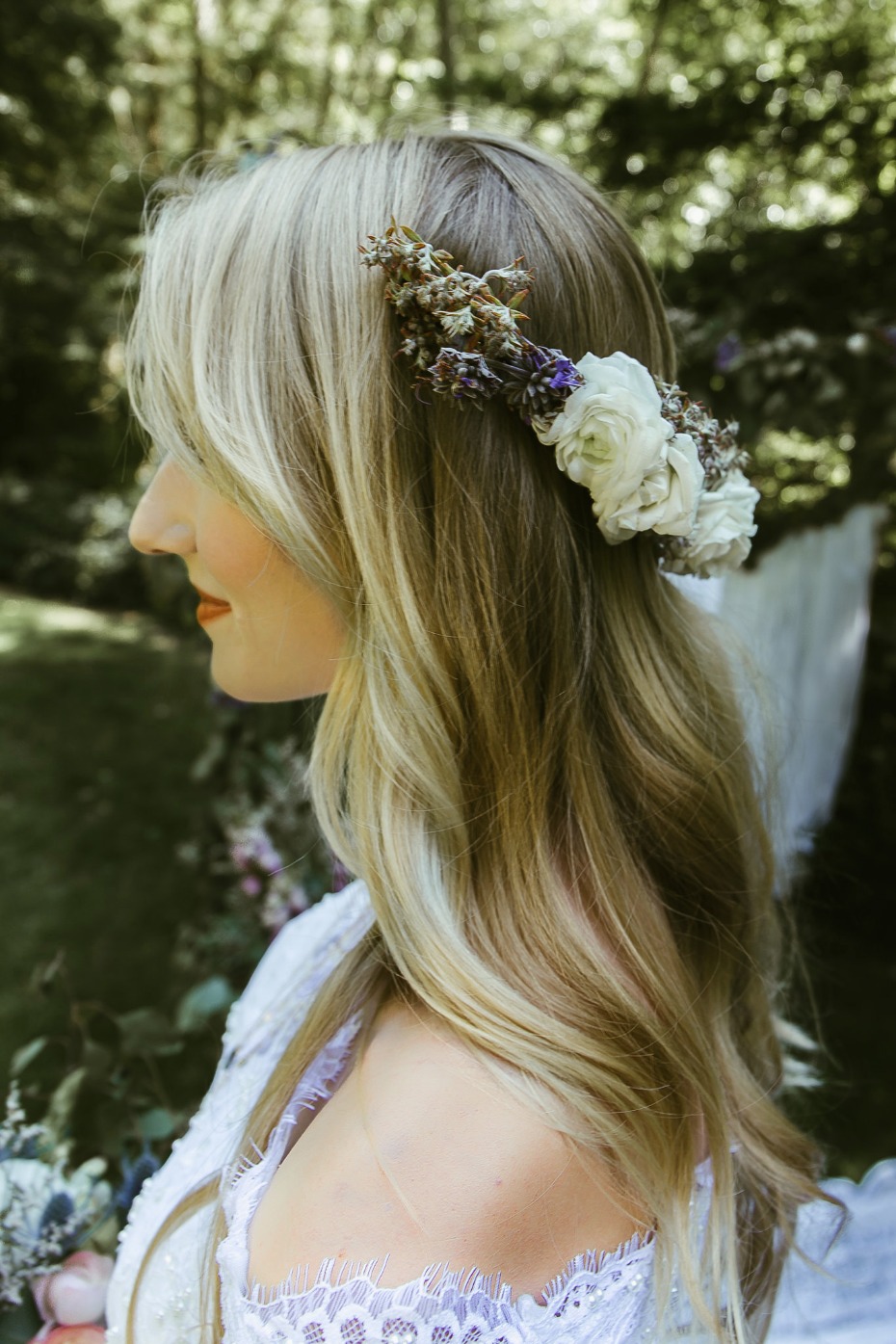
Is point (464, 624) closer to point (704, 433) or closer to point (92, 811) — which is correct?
point (704, 433)

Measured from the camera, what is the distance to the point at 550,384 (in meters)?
1.00

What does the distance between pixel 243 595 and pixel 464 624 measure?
30 centimetres

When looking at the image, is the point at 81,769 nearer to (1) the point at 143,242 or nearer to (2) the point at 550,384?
(1) the point at 143,242

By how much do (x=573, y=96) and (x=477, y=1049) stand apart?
16.6 ft

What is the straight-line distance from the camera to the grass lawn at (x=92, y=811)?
369 cm

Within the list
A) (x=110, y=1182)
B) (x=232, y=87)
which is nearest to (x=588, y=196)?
(x=110, y=1182)

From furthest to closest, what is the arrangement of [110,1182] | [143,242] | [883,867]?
[883,867], [110,1182], [143,242]

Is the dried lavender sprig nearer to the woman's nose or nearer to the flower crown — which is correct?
the flower crown

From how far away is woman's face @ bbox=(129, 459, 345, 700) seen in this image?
1.12 metres

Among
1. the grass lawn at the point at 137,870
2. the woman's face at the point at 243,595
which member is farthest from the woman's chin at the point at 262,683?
the grass lawn at the point at 137,870

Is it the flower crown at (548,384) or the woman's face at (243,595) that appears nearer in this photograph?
the flower crown at (548,384)

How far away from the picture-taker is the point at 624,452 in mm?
998

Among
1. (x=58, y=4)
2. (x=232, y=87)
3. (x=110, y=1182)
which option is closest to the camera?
(x=110, y=1182)

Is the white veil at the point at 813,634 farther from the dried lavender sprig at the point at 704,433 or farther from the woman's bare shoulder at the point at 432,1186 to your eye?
the woman's bare shoulder at the point at 432,1186
